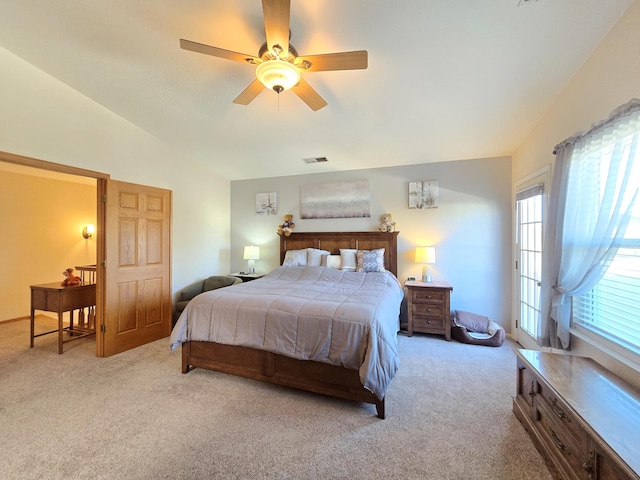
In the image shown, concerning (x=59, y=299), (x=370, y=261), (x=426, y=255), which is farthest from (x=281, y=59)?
(x=59, y=299)

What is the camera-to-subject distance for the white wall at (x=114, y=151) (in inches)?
103

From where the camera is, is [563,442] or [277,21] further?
[277,21]

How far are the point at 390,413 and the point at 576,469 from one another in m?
1.08

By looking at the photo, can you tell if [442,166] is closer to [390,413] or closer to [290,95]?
[290,95]

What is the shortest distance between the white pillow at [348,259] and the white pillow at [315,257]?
0.33 meters

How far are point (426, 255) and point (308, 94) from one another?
2790 millimetres

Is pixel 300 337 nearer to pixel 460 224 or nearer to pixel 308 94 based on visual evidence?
Result: pixel 308 94

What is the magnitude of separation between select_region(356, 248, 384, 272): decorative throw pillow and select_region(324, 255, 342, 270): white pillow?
30 cm

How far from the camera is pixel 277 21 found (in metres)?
1.63

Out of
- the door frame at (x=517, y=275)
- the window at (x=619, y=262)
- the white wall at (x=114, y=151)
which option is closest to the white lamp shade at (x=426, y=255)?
the door frame at (x=517, y=275)

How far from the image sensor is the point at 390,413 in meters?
2.11

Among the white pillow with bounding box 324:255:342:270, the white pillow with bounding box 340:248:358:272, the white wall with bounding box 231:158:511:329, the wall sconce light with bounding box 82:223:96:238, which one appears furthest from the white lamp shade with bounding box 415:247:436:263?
the wall sconce light with bounding box 82:223:96:238

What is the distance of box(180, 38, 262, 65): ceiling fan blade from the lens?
68.9 inches

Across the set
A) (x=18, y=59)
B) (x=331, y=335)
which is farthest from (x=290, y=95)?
(x=18, y=59)
